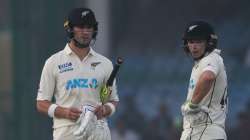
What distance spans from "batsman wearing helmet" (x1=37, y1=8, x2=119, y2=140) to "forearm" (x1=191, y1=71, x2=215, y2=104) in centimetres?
79

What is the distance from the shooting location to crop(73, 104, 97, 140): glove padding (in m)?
9.12

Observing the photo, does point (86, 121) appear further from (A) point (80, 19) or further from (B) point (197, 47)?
(B) point (197, 47)

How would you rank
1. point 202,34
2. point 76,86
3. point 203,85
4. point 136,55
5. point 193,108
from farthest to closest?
point 136,55 → point 76,86 → point 202,34 → point 193,108 → point 203,85

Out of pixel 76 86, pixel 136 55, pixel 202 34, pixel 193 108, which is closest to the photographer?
pixel 193 108

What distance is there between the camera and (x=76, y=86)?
30.6ft

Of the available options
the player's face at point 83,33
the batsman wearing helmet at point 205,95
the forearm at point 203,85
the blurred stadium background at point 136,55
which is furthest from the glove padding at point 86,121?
the blurred stadium background at point 136,55

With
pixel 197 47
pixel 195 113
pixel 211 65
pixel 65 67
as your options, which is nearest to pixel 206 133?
pixel 195 113

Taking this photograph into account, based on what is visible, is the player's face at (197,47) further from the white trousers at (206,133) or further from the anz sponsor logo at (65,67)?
the anz sponsor logo at (65,67)

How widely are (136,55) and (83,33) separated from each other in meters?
6.50

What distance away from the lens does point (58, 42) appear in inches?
646

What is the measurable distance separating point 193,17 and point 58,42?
2111mm

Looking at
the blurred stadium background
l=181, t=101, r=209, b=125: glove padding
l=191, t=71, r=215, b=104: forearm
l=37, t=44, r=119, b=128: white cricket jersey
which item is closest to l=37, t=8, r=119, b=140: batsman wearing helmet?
l=37, t=44, r=119, b=128: white cricket jersey

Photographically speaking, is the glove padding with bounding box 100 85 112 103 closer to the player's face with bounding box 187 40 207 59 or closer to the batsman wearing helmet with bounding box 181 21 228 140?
the batsman wearing helmet with bounding box 181 21 228 140

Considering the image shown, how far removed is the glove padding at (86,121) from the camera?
9.12 m
